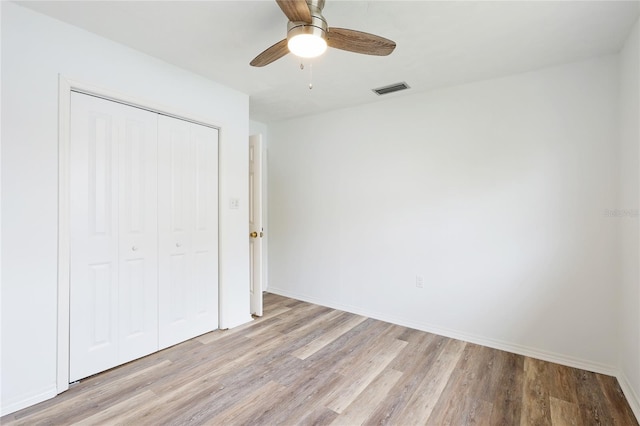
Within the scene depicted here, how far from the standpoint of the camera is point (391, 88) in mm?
3088

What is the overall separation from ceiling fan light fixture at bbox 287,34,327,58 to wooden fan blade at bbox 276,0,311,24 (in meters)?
0.08

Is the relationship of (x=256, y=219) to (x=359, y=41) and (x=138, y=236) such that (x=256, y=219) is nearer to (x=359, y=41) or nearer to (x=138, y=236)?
(x=138, y=236)

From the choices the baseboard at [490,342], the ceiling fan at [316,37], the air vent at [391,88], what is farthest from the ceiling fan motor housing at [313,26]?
the baseboard at [490,342]

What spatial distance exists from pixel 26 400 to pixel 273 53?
2.67m

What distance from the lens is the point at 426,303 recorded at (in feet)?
10.4

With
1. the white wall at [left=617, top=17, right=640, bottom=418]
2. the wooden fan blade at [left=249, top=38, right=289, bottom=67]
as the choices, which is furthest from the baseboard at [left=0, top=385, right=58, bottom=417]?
the white wall at [left=617, top=17, right=640, bottom=418]

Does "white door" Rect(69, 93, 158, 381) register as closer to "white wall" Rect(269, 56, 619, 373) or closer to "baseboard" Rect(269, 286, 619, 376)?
"white wall" Rect(269, 56, 619, 373)

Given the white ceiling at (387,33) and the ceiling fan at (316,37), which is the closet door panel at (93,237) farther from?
the ceiling fan at (316,37)

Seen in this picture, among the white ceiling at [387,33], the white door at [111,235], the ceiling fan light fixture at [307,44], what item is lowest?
the white door at [111,235]

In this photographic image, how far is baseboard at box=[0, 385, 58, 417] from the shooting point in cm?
181

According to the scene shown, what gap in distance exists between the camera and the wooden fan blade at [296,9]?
4.63 feet

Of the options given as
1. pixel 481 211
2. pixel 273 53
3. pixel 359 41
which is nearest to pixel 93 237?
pixel 273 53

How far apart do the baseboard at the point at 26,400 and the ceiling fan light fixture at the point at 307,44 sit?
2656 millimetres

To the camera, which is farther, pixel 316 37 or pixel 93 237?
pixel 93 237
